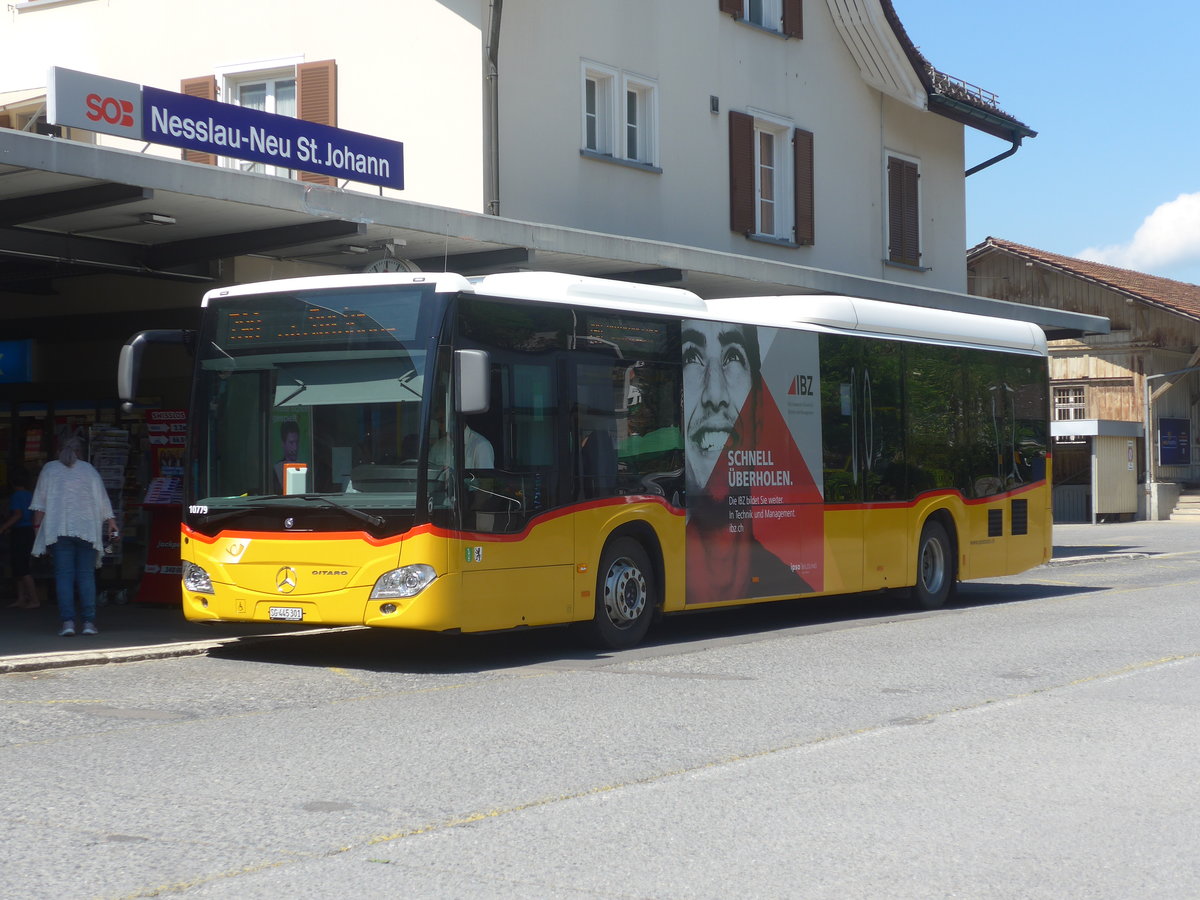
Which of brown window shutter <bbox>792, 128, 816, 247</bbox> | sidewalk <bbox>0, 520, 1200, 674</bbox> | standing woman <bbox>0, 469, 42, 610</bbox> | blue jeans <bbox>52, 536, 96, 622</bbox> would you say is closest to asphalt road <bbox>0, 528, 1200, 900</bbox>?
sidewalk <bbox>0, 520, 1200, 674</bbox>

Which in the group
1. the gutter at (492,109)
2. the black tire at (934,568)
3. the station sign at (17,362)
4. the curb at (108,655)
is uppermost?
the gutter at (492,109)

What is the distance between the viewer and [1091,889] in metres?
5.15

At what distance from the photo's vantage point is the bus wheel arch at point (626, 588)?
39.6 feet

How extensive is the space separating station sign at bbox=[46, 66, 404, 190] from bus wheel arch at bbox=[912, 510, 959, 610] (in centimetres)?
682

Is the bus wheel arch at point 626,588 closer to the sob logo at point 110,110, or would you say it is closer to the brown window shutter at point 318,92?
the sob logo at point 110,110

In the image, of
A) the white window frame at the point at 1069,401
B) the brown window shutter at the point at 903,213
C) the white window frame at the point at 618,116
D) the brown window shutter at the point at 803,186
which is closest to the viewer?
the white window frame at the point at 618,116

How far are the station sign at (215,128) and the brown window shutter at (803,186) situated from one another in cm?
1002

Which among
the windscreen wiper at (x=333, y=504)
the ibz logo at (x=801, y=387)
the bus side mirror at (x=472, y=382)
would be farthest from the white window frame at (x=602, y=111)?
the windscreen wiper at (x=333, y=504)

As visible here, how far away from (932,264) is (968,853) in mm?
23595

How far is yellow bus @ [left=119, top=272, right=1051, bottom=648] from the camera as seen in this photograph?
10719 mm

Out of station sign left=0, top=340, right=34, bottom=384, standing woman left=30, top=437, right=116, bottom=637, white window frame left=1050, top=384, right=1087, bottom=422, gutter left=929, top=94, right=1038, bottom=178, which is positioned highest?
gutter left=929, top=94, right=1038, bottom=178

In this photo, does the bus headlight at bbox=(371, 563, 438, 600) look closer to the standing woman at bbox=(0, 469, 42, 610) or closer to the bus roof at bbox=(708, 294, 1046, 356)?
the bus roof at bbox=(708, 294, 1046, 356)

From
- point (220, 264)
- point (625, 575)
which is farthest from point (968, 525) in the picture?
point (220, 264)

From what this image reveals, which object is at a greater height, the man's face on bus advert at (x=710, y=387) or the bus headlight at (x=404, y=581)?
the man's face on bus advert at (x=710, y=387)
